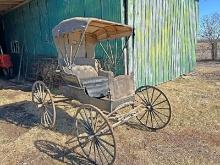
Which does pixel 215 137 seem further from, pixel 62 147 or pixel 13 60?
pixel 13 60

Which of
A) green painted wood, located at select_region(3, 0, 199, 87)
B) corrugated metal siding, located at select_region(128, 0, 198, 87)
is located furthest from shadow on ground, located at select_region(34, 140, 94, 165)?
corrugated metal siding, located at select_region(128, 0, 198, 87)

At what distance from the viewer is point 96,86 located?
6.52 m

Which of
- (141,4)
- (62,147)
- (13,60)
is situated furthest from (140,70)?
(13,60)

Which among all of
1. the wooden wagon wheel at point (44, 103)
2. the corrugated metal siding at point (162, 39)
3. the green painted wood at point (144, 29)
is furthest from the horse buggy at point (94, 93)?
the corrugated metal siding at point (162, 39)

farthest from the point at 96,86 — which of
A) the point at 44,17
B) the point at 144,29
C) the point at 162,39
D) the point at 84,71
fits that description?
the point at 44,17

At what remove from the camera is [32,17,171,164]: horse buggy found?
5.49 meters

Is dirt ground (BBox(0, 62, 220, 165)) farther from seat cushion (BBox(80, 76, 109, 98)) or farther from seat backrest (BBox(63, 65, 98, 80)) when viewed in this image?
seat backrest (BBox(63, 65, 98, 80))

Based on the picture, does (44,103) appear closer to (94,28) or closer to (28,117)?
(28,117)

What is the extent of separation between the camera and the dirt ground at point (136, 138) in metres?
5.54

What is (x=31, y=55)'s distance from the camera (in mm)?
15484

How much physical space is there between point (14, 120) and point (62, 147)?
8.93ft

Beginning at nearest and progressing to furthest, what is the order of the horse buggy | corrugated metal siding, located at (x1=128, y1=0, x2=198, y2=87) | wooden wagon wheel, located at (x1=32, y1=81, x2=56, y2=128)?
the horse buggy → wooden wagon wheel, located at (x1=32, y1=81, x2=56, y2=128) → corrugated metal siding, located at (x1=128, y1=0, x2=198, y2=87)

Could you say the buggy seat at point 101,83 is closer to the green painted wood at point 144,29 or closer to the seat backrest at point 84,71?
the seat backrest at point 84,71

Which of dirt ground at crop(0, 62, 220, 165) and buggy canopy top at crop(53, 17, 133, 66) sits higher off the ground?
buggy canopy top at crop(53, 17, 133, 66)
